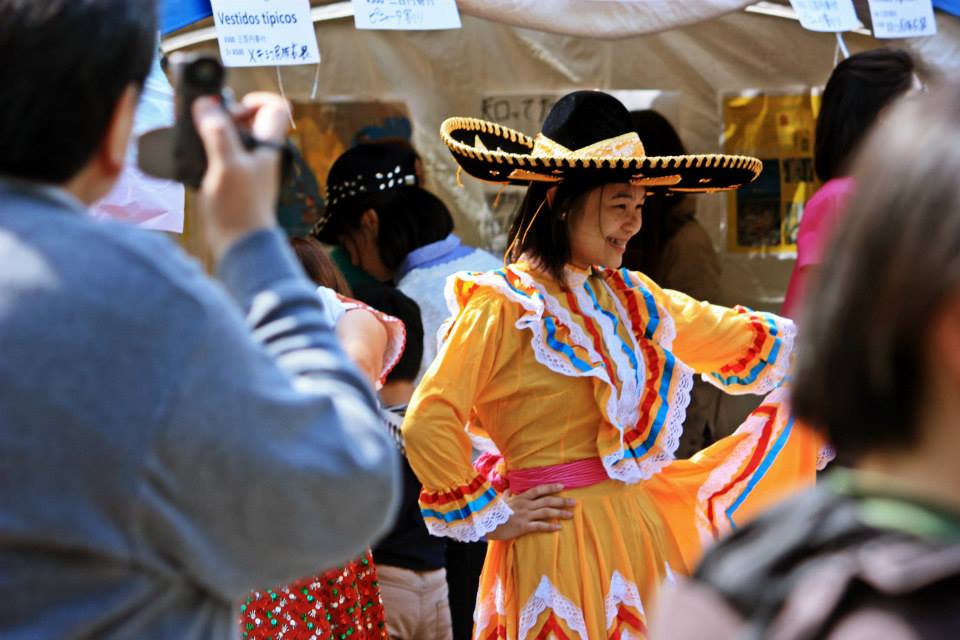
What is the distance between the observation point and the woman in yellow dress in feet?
9.91

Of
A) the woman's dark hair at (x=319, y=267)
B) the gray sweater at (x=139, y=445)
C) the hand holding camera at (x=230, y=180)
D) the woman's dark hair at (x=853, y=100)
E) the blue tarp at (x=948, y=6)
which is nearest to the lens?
the gray sweater at (x=139, y=445)

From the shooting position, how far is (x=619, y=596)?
9.91 feet

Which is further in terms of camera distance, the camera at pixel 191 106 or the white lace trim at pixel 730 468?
the white lace trim at pixel 730 468

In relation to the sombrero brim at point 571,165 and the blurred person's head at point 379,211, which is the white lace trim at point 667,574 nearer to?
the sombrero brim at point 571,165

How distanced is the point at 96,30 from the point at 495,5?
3279 millimetres

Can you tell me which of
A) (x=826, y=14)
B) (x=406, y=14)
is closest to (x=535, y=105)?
(x=826, y=14)

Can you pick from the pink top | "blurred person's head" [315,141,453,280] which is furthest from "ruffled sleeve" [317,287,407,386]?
"blurred person's head" [315,141,453,280]

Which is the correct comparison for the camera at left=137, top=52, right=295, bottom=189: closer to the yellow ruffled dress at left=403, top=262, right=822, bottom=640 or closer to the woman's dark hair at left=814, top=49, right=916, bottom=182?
the yellow ruffled dress at left=403, top=262, right=822, bottom=640

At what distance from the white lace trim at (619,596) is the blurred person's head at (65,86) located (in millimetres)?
2044

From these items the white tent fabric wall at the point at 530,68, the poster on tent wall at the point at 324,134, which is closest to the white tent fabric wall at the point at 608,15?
the white tent fabric wall at the point at 530,68

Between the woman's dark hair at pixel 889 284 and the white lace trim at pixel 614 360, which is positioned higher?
the woman's dark hair at pixel 889 284

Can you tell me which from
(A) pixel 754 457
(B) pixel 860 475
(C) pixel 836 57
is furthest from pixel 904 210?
(C) pixel 836 57

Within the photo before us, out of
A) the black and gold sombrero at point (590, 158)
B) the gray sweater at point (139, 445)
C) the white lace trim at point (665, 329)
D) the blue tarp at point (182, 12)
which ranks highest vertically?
the gray sweater at point (139, 445)

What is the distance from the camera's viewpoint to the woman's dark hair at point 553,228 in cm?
320
